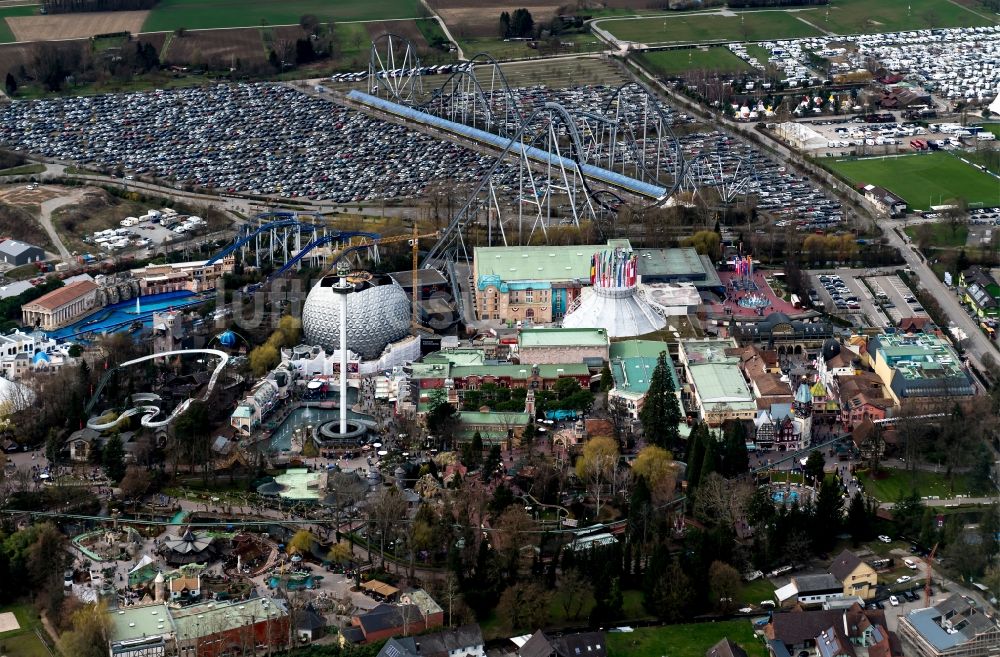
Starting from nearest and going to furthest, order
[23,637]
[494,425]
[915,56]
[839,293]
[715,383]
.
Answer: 1. [23,637]
2. [494,425]
3. [715,383]
4. [839,293]
5. [915,56]

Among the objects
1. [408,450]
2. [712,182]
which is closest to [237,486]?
[408,450]

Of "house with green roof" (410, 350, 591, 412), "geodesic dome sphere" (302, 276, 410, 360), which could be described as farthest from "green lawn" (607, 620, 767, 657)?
"geodesic dome sphere" (302, 276, 410, 360)

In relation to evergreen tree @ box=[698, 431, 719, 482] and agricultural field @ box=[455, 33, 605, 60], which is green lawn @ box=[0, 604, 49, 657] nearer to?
evergreen tree @ box=[698, 431, 719, 482]

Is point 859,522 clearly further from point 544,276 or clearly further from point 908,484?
point 544,276

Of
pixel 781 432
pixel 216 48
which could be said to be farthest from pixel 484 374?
pixel 216 48

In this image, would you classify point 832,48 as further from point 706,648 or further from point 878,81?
point 706,648

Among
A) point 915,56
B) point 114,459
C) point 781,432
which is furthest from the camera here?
point 915,56
